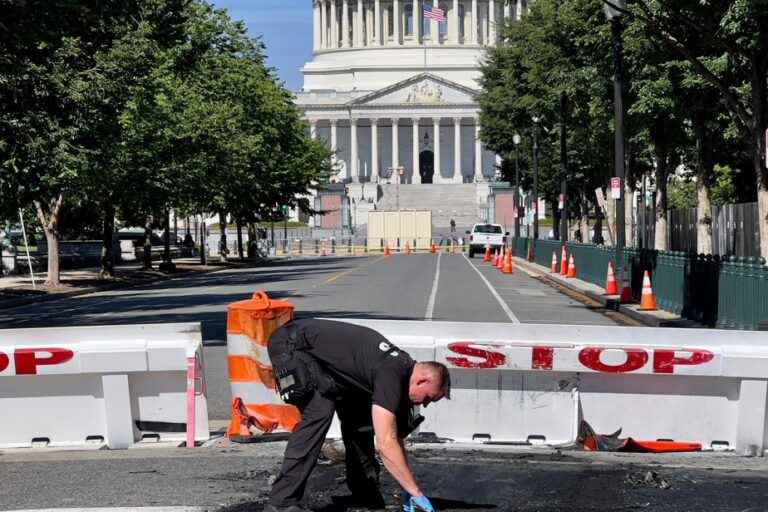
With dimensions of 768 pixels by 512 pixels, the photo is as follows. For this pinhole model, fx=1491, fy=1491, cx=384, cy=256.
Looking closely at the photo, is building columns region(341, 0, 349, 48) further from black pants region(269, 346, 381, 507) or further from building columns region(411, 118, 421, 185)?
black pants region(269, 346, 381, 507)

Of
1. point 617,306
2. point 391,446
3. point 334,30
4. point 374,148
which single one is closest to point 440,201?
point 374,148

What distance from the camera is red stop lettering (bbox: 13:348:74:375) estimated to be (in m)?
10.9

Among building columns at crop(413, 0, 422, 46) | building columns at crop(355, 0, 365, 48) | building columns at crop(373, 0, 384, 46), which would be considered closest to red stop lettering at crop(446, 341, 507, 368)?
building columns at crop(413, 0, 422, 46)

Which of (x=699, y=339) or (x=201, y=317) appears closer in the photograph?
(x=699, y=339)

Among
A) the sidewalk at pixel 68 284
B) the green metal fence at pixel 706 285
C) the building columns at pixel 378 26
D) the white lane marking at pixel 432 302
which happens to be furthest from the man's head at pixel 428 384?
the building columns at pixel 378 26

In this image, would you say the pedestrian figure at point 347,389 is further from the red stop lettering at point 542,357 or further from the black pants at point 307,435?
the red stop lettering at point 542,357

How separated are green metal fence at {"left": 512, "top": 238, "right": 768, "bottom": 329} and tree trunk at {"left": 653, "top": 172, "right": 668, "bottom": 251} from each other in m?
10.7

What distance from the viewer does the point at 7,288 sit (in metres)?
Answer: 41.3

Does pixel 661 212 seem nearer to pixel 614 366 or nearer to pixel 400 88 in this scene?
pixel 614 366

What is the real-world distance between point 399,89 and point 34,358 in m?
154

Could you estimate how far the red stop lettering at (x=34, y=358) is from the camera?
A: 10.9 meters

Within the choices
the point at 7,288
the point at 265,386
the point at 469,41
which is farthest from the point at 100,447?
the point at 469,41

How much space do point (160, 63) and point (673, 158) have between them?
719 inches

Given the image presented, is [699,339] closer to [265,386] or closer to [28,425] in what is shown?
[265,386]
